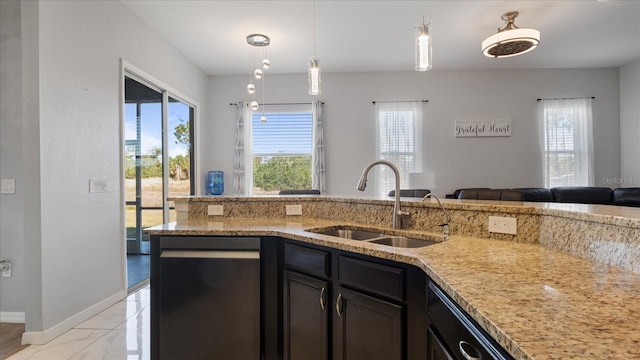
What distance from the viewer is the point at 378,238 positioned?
1.72 metres

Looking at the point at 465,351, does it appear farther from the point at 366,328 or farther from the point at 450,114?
the point at 450,114

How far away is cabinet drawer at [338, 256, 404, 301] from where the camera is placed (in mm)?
1216

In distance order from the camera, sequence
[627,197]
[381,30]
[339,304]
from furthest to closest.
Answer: [627,197], [381,30], [339,304]

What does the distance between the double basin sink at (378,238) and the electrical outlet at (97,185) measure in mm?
2126

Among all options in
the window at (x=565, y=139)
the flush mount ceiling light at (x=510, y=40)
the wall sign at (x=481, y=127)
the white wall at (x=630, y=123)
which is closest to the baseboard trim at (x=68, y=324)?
the flush mount ceiling light at (x=510, y=40)

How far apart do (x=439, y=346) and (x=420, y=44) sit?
1.71 metres

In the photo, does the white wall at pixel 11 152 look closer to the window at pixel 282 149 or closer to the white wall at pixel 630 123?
the window at pixel 282 149

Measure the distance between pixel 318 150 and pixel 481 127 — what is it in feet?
9.06

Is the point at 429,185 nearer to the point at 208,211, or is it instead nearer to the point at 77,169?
the point at 208,211

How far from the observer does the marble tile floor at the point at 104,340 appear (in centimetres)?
209

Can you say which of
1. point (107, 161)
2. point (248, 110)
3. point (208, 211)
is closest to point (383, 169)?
point (248, 110)

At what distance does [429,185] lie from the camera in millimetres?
4816

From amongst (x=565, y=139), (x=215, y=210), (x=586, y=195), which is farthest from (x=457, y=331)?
(x=565, y=139)

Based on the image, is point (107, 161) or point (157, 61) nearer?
point (107, 161)
